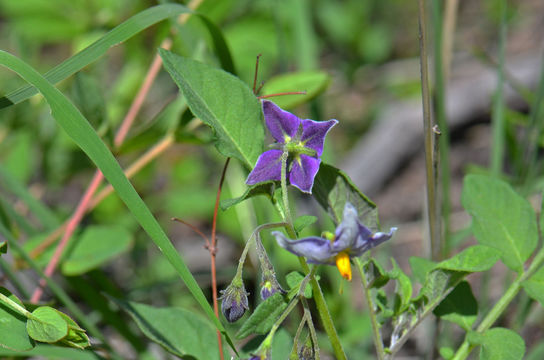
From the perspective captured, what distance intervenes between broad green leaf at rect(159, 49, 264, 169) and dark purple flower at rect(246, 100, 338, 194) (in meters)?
0.06

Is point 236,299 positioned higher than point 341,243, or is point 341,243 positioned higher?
point 341,243

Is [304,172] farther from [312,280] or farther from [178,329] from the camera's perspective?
[178,329]

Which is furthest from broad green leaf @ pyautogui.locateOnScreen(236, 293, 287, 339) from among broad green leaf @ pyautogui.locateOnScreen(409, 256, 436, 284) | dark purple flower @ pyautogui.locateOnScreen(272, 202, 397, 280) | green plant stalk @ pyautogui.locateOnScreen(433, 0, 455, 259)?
green plant stalk @ pyautogui.locateOnScreen(433, 0, 455, 259)

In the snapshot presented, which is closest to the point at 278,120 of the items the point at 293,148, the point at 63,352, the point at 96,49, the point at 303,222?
the point at 293,148

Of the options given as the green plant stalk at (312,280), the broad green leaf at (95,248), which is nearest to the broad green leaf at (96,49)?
the green plant stalk at (312,280)

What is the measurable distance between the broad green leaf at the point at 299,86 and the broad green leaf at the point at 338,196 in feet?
2.16

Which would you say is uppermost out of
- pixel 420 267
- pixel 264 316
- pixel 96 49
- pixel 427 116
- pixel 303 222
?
pixel 96 49

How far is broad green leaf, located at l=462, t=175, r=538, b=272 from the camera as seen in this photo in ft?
4.36

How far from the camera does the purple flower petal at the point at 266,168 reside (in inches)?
44.0

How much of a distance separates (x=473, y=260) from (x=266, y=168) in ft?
1.48

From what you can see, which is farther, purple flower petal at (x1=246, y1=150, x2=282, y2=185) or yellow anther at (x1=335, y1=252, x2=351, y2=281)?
purple flower petal at (x1=246, y1=150, x2=282, y2=185)

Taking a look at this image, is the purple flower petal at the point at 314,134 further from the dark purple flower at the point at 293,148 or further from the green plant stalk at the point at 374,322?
the green plant stalk at the point at 374,322

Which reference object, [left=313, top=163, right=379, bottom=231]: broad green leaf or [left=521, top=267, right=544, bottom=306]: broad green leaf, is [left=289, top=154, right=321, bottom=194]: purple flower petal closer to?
[left=313, top=163, right=379, bottom=231]: broad green leaf

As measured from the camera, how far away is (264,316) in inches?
41.9
